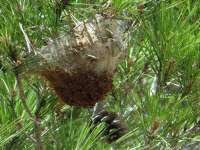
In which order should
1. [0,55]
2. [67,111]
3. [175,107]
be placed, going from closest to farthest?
[0,55]
[175,107]
[67,111]

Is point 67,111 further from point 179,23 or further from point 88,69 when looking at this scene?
point 179,23

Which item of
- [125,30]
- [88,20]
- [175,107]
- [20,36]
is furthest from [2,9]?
[175,107]

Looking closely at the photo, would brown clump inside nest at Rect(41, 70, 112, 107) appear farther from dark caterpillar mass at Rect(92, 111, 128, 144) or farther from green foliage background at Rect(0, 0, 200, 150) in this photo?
dark caterpillar mass at Rect(92, 111, 128, 144)

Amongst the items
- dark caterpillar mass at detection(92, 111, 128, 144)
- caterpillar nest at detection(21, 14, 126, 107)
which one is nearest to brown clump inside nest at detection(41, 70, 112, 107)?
caterpillar nest at detection(21, 14, 126, 107)

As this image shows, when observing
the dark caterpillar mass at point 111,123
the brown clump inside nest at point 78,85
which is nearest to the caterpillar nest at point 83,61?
the brown clump inside nest at point 78,85

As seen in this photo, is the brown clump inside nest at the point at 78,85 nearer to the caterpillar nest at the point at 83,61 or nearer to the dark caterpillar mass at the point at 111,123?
the caterpillar nest at the point at 83,61
